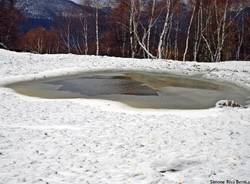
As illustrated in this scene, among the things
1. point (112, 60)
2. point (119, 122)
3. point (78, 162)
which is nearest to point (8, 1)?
point (112, 60)

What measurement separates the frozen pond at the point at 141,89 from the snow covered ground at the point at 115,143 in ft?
3.32

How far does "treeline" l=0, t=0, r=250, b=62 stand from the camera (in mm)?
31000

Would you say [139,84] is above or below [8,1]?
below

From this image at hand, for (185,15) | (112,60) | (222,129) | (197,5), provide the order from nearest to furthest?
(222,129) → (112,60) → (197,5) → (185,15)

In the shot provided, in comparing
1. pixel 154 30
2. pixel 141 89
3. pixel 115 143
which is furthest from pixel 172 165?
pixel 154 30

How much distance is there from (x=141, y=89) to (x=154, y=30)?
31.7m

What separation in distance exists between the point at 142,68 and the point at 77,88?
6788mm

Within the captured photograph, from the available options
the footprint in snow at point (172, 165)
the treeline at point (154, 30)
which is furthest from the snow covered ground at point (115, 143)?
the treeline at point (154, 30)

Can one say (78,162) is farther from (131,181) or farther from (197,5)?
(197,5)

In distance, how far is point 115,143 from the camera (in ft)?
29.8

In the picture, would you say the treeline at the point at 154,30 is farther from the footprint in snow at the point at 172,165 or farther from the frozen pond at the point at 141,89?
the footprint in snow at the point at 172,165

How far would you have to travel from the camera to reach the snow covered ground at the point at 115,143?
7324 mm

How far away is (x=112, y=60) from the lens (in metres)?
23.9

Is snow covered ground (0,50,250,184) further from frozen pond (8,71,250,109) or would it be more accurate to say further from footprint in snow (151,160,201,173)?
frozen pond (8,71,250,109)
